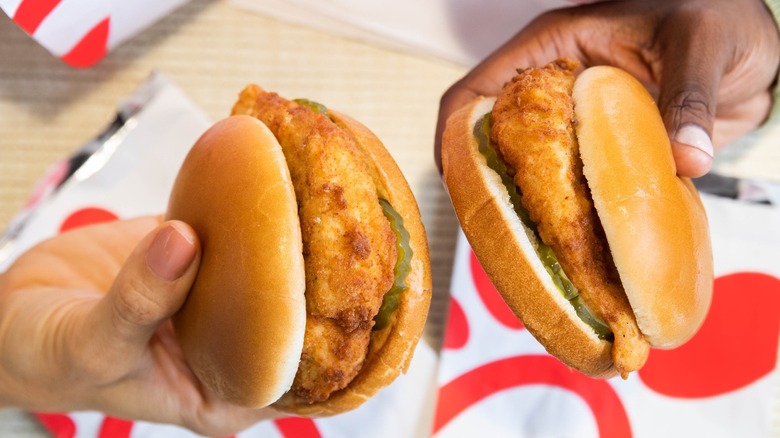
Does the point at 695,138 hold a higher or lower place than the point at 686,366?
higher

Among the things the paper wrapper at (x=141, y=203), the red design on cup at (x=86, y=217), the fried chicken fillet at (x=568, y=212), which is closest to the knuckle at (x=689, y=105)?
the fried chicken fillet at (x=568, y=212)

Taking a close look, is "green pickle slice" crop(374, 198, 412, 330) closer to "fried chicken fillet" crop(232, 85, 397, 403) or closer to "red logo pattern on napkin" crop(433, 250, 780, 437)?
"fried chicken fillet" crop(232, 85, 397, 403)

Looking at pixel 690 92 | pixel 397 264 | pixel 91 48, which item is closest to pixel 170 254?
pixel 397 264

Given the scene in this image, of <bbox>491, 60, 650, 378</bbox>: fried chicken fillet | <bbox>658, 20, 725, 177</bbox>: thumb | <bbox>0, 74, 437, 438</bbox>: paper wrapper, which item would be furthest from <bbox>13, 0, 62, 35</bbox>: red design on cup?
<bbox>658, 20, 725, 177</bbox>: thumb

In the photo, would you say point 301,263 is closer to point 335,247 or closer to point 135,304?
point 335,247

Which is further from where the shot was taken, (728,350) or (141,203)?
(141,203)

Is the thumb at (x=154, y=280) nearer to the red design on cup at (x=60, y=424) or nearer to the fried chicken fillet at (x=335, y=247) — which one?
the fried chicken fillet at (x=335, y=247)
